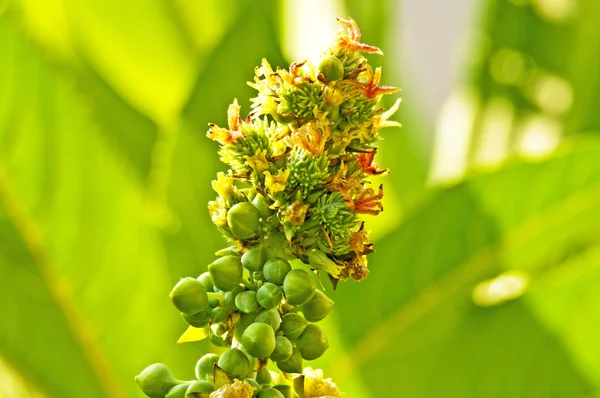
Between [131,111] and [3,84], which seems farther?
[131,111]

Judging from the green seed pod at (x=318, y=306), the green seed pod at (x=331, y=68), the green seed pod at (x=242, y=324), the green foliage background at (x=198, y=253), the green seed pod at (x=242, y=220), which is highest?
the green foliage background at (x=198, y=253)

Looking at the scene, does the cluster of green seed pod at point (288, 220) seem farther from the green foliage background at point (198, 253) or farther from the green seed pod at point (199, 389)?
the green foliage background at point (198, 253)

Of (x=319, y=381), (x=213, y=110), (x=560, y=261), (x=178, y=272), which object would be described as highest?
(x=213, y=110)

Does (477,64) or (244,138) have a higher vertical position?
(477,64)

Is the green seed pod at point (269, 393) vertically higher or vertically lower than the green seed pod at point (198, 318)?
lower

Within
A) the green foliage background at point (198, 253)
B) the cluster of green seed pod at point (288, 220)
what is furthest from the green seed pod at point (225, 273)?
the green foliage background at point (198, 253)

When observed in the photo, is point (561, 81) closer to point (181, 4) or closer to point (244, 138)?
point (181, 4)

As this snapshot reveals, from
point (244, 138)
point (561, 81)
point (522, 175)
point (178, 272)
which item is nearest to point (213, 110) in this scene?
point (178, 272)
